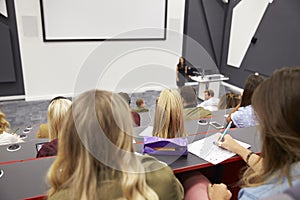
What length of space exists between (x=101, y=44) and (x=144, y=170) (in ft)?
15.3

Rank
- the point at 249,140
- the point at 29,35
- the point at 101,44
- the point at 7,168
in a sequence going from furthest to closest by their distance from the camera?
the point at 101,44, the point at 29,35, the point at 249,140, the point at 7,168

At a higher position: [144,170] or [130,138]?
[130,138]

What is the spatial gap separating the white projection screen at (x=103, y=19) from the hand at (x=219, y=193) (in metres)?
4.21

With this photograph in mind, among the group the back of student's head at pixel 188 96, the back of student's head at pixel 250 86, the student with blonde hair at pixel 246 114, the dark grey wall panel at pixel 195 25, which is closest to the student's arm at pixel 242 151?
the student with blonde hair at pixel 246 114

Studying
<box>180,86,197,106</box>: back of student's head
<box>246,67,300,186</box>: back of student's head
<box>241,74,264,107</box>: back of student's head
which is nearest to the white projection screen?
<box>180,86,197,106</box>: back of student's head

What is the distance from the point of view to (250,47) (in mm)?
5312

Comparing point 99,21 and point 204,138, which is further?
point 99,21

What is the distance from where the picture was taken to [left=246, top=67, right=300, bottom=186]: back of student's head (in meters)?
0.79

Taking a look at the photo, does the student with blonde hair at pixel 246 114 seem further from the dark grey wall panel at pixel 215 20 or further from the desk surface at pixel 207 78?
the dark grey wall panel at pixel 215 20

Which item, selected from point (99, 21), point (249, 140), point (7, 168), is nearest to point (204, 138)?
point (249, 140)

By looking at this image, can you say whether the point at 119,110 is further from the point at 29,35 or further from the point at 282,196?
the point at 29,35

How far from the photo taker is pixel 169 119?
5.34ft

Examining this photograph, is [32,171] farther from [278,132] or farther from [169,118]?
Result: [278,132]

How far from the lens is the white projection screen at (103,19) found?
15.0 ft
